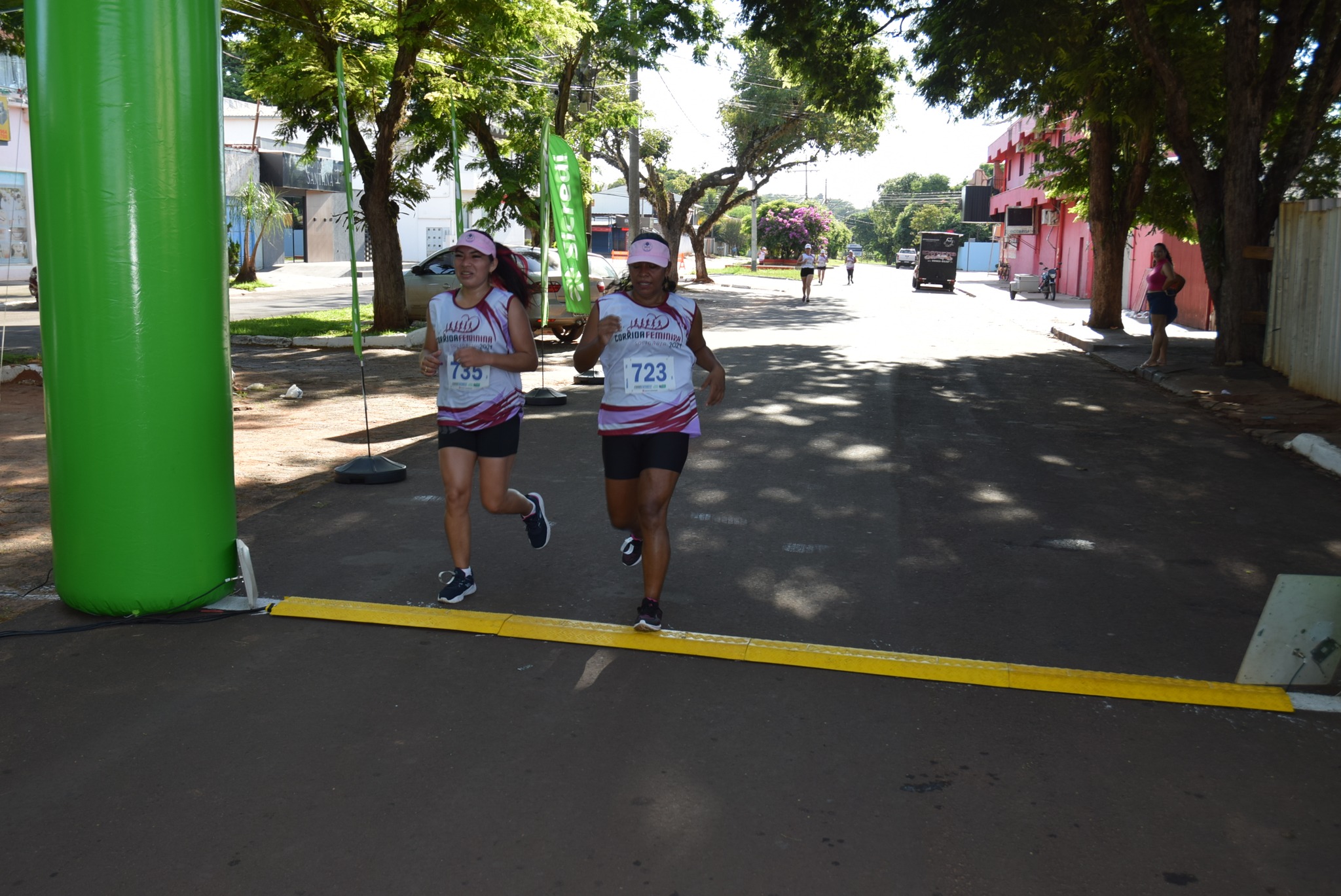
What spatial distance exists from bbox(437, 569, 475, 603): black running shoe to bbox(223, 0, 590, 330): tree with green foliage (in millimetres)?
11822

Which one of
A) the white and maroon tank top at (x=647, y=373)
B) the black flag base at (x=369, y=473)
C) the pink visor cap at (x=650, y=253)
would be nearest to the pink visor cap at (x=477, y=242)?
the white and maroon tank top at (x=647, y=373)

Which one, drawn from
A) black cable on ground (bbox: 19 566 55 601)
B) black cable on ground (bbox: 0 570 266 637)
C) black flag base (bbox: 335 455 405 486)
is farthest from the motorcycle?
black cable on ground (bbox: 0 570 266 637)

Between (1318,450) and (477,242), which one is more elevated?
(477,242)

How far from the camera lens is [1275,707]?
4371mm

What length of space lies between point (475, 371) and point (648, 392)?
2.75 feet

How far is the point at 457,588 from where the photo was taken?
546 centimetres

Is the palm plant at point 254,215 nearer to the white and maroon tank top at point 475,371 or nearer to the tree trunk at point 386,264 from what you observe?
the tree trunk at point 386,264

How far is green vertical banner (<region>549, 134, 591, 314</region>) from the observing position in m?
13.3

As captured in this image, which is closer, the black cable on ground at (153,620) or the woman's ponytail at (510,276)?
the black cable on ground at (153,620)

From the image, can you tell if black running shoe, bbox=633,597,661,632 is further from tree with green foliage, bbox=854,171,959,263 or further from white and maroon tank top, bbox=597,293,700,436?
tree with green foliage, bbox=854,171,959,263

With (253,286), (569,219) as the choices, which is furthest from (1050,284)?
(569,219)

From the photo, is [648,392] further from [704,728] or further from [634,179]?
[634,179]

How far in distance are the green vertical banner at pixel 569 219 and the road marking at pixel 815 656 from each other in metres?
8.34

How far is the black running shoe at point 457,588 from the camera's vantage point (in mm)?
5441
